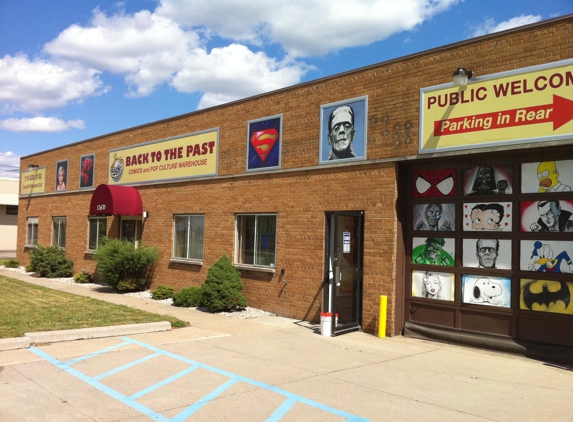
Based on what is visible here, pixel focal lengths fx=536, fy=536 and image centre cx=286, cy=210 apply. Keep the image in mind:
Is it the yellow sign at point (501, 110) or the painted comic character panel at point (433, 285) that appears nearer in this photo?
the yellow sign at point (501, 110)

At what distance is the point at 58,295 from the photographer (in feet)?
49.6

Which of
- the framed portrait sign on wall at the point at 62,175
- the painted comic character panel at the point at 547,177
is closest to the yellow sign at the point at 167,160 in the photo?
the framed portrait sign on wall at the point at 62,175

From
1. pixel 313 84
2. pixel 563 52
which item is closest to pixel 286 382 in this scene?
pixel 563 52

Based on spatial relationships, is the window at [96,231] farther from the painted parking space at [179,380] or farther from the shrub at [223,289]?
the painted parking space at [179,380]

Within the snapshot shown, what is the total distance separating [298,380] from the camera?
7.23 metres

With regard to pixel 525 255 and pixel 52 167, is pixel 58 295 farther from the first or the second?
pixel 525 255

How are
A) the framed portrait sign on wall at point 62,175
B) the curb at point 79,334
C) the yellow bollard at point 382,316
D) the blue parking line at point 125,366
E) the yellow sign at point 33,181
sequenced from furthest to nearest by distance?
1. the yellow sign at point 33,181
2. the framed portrait sign on wall at point 62,175
3. the yellow bollard at point 382,316
4. the curb at point 79,334
5. the blue parking line at point 125,366

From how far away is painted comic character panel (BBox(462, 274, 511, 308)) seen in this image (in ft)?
30.6

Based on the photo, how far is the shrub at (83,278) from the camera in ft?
63.7

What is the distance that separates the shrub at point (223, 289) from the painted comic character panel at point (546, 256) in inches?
259

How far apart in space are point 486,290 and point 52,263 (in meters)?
17.1

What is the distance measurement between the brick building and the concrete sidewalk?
3.13ft

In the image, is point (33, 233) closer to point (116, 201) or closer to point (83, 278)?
point (83, 278)

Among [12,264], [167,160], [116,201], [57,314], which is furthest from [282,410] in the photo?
[12,264]
